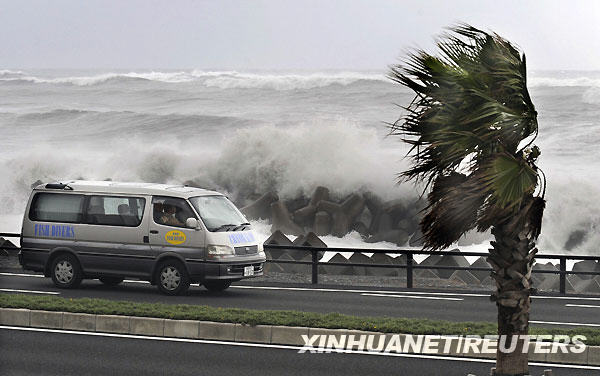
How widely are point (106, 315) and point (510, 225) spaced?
7.05m

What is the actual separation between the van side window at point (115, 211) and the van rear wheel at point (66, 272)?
0.90 meters

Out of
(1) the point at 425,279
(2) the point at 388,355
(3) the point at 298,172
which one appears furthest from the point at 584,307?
(3) the point at 298,172

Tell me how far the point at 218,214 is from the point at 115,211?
6.57 ft

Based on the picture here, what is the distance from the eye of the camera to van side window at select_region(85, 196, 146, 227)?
18000 millimetres

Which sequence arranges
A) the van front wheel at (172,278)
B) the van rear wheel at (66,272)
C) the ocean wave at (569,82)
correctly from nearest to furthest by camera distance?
the van front wheel at (172,278)
the van rear wheel at (66,272)
the ocean wave at (569,82)

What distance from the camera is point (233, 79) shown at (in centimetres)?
7856

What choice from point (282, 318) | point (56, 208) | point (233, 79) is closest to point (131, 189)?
point (56, 208)

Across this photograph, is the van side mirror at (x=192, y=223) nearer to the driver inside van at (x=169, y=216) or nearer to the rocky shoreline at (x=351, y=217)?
the driver inside van at (x=169, y=216)

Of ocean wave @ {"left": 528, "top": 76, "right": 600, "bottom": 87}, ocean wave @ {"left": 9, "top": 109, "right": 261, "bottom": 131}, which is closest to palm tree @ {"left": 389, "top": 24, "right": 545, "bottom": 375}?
ocean wave @ {"left": 9, "top": 109, "right": 261, "bottom": 131}

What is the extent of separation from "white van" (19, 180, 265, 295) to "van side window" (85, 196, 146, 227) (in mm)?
12

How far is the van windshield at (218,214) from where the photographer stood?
17734mm

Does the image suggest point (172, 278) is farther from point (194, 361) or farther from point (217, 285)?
point (194, 361)

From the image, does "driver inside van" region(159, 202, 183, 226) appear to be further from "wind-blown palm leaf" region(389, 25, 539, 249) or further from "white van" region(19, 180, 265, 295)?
"wind-blown palm leaf" region(389, 25, 539, 249)

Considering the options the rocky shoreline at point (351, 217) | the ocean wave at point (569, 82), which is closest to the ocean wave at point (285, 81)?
the ocean wave at point (569, 82)
